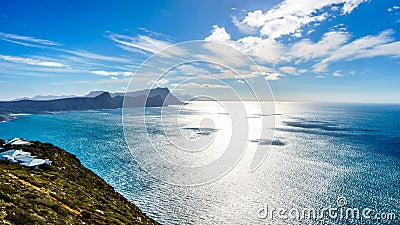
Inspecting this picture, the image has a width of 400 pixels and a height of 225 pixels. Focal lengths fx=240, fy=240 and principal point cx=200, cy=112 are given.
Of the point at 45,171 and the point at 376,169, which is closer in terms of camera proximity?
the point at 45,171

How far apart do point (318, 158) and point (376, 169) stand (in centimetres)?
1946

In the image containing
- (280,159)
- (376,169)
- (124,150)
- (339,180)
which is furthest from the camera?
(124,150)

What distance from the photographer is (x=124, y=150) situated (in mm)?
112688

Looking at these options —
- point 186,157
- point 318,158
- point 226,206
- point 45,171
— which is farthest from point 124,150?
point 318,158

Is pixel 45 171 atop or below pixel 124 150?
atop

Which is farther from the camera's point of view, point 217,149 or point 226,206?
point 217,149

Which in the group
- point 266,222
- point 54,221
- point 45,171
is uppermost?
point 54,221

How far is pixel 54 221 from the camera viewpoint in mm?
16328

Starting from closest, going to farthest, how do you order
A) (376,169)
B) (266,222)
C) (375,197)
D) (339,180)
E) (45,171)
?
(45,171)
(266,222)
(375,197)
(339,180)
(376,169)

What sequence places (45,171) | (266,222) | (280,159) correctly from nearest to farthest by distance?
1. (45,171)
2. (266,222)
3. (280,159)

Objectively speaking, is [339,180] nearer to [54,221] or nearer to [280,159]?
[280,159]

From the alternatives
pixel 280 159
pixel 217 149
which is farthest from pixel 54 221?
pixel 217 149

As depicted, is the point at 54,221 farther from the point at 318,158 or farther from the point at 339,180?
the point at 318,158

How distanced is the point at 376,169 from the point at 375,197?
2800 cm
